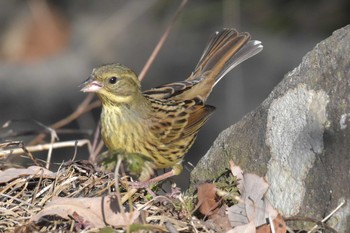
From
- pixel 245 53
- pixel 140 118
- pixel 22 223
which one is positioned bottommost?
pixel 22 223

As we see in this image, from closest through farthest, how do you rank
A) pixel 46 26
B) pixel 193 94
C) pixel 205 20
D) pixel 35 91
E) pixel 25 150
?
1. pixel 25 150
2. pixel 193 94
3. pixel 205 20
4. pixel 35 91
5. pixel 46 26

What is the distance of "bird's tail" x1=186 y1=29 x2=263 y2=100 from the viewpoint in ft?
21.2

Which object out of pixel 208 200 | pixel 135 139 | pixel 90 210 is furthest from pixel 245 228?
pixel 135 139

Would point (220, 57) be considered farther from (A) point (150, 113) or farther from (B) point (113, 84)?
(B) point (113, 84)

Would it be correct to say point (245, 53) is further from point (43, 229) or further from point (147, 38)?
point (147, 38)

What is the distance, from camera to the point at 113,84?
559cm

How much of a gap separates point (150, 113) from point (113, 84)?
35 cm

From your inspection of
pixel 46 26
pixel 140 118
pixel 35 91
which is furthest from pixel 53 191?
pixel 46 26

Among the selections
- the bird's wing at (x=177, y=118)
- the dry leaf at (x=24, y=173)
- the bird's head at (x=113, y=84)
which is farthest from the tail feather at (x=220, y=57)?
the dry leaf at (x=24, y=173)

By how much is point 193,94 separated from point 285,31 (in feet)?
6.61

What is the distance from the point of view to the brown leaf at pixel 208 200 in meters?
4.51

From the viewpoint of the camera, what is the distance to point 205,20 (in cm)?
801

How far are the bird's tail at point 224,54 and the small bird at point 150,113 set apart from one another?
0.03 meters

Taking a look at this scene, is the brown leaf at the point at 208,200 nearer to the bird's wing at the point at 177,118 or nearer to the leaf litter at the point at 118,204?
the leaf litter at the point at 118,204
